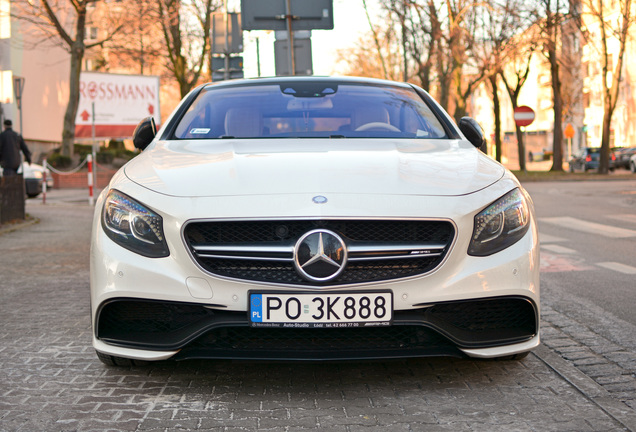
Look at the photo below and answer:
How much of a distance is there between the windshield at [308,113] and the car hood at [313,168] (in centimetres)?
33

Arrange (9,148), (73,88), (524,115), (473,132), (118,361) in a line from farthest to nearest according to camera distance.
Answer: (73,88) < (524,115) < (9,148) < (473,132) < (118,361)

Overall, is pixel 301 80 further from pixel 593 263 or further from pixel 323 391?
pixel 593 263

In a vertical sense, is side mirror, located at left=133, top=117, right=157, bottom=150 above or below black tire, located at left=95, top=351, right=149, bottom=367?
above

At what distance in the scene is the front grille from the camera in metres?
3.68

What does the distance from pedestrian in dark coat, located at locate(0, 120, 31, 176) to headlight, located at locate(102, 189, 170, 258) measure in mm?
14466

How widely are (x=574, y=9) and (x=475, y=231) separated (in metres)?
31.9

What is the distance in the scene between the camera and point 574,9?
33.4 metres

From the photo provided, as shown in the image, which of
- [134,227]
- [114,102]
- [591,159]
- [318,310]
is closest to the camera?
[318,310]

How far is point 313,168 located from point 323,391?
3.21ft

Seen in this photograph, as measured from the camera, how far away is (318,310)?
360 centimetres

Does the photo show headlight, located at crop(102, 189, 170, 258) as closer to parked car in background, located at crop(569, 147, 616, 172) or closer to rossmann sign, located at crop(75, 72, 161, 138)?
rossmann sign, located at crop(75, 72, 161, 138)

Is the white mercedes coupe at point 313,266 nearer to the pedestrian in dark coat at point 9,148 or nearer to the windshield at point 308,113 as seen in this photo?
the windshield at point 308,113

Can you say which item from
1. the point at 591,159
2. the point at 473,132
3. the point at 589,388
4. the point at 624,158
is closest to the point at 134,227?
the point at 589,388

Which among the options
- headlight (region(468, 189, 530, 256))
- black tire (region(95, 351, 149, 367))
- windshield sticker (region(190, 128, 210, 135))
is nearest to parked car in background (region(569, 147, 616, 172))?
windshield sticker (region(190, 128, 210, 135))
